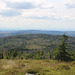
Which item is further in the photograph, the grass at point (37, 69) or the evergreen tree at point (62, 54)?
the evergreen tree at point (62, 54)

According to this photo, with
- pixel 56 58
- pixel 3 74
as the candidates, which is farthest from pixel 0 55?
pixel 3 74

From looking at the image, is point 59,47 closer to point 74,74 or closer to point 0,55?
point 74,74

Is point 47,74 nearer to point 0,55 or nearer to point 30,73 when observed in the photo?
point 30,73

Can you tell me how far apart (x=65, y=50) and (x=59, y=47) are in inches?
56.1

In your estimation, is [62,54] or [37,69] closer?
[37,69]

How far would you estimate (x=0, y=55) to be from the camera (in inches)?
2822

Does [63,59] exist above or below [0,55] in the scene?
above

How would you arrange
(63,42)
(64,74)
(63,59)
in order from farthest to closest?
1. (63,42)
2. (63,59)
3. (64,74)

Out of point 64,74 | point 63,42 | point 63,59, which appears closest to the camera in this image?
point 64,74

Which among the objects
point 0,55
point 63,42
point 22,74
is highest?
point 63,42

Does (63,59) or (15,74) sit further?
(63,59)

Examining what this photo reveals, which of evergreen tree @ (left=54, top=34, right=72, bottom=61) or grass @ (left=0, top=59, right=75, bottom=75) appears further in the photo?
evergreen tree @ (left=54, top=34, right=72, bottom=61)

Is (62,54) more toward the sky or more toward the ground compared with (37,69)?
more toward the ground

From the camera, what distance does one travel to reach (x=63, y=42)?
70.5ft
